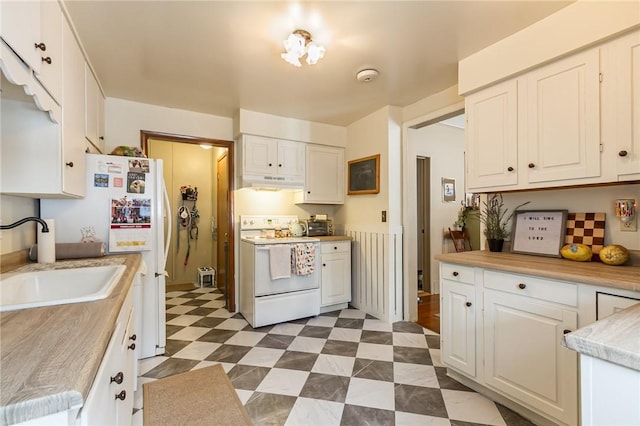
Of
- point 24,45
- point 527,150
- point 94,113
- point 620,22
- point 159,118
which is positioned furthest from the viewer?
point 159,118

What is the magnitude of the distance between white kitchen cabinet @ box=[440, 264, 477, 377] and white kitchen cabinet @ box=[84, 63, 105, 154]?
2687 millimetres

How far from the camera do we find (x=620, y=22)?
55.2 inches

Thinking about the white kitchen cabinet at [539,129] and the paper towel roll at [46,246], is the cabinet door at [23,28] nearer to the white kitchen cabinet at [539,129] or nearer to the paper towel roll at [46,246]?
the paper towel roll at [46,246]

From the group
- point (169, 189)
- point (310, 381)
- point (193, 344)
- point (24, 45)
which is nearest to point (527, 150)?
point (310, 381)

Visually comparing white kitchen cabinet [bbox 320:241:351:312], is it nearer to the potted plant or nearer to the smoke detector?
the potted plant

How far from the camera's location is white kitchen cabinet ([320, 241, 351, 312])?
326 centimetres

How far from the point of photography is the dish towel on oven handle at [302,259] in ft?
9.83

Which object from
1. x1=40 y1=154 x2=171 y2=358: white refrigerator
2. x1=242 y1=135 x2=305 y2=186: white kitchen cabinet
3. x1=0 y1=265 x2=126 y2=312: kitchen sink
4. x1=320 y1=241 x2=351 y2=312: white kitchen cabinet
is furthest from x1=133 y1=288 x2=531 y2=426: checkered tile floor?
x1=242 y1=135 x2=305 y2=186: white kitchen cabinet

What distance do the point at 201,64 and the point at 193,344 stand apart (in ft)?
7.59

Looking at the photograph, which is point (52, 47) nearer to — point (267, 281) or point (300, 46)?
point (300, 46)

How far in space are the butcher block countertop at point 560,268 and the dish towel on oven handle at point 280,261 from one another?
1.55 meters

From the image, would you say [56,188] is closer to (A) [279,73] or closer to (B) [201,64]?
(B) [201,64]

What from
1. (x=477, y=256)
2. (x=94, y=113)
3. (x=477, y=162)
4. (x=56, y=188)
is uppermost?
(x=94, y=113)

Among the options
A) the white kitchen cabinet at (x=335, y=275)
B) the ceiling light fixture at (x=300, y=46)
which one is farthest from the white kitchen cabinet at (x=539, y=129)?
the white kitchen cabinet at (x=335, y=275)
